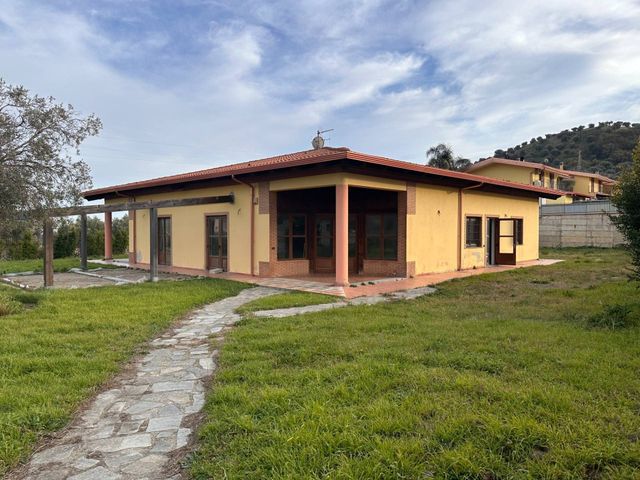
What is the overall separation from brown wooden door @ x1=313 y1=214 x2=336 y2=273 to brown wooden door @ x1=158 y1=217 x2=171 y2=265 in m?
5.89

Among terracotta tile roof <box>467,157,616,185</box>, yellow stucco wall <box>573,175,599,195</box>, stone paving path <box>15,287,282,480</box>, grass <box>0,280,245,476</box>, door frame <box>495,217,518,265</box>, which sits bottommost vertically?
stone paving path <box>15,287,282,480</box>

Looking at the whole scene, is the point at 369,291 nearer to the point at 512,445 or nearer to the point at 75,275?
the point at 512,445

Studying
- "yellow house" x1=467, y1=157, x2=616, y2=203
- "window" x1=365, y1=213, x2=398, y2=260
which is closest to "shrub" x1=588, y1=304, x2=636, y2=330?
"window" x1=365, y1=213, x2=398, y2=260

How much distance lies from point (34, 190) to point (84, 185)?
3.42ft

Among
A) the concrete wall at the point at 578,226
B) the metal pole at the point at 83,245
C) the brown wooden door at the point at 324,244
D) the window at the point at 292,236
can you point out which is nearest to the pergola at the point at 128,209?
the metal pole at the point at 83,245

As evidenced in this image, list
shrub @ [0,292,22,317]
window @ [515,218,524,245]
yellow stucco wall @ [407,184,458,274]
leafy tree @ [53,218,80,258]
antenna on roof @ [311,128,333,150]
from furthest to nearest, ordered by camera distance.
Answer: leafy tree @ [53,218,80,258], window @ [515,218,524,245], antenna on roof @ [311,128,333,150], yellow stucco wall @ [407,184,458,274], shrub @ [0,292,22,317]

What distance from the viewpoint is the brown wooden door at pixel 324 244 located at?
14430mm

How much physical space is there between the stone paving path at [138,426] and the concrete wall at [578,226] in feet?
80.1

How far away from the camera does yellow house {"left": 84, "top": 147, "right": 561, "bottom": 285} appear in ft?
38.4

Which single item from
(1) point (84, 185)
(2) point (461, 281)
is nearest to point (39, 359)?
(1) point (84, 185)

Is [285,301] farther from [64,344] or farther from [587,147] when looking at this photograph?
[587,147]

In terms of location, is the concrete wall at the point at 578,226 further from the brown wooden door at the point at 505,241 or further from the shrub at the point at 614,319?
the shrub at the point at 614,319

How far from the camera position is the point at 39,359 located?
15.6 feet

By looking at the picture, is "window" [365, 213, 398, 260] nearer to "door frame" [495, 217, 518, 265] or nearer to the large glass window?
the large glass window
